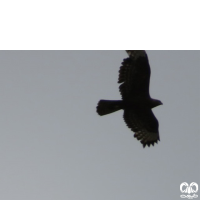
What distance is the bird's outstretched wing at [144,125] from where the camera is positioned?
8844 millimetres

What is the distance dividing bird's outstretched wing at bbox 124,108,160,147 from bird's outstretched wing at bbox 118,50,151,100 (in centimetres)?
52

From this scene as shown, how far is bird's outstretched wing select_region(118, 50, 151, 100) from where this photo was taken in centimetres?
823

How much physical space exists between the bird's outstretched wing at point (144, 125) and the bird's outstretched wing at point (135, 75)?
52 centimetres

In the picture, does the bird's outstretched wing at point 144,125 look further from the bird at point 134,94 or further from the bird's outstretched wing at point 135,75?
the bird's outstretched wing at point 135,75

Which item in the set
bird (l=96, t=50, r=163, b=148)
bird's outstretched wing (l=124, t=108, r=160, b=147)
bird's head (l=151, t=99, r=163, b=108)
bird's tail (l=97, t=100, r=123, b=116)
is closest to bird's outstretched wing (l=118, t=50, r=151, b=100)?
bird (l=96, t=50, r=163, b=148)

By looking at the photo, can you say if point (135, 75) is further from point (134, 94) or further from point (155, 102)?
point (155, 102)

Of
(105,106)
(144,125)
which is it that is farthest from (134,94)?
(144,125)

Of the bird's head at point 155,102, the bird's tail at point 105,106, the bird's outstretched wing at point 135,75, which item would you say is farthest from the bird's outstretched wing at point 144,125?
the bird's tail at point 105,106

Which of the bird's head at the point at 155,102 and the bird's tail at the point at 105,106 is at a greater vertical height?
the bird's head at the point at 155,102

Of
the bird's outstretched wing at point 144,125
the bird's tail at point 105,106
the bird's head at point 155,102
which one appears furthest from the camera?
the bird's outstretched wing at point 144,125
